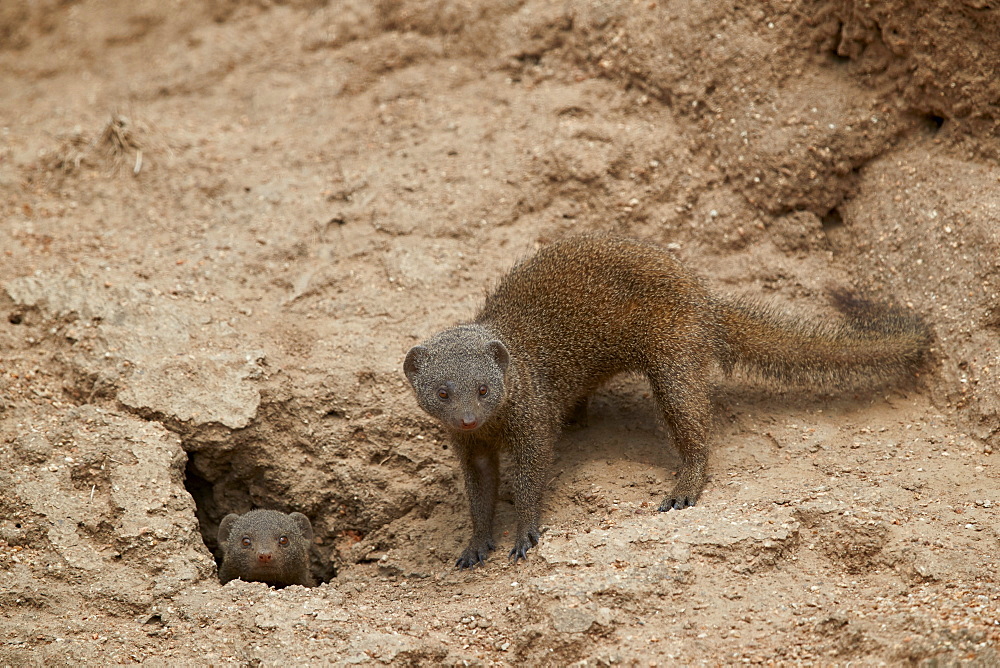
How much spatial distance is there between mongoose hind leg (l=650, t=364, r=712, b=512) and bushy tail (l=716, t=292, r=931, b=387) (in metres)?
0.27

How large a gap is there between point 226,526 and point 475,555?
4.41 feet

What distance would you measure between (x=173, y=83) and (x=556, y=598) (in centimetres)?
466

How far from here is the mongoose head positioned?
4.23m

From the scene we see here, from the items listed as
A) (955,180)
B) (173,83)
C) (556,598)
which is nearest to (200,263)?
(173,83)

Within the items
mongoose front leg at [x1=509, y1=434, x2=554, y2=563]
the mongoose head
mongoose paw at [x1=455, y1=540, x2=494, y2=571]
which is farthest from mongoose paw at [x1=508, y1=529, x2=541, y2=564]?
the mongoose head

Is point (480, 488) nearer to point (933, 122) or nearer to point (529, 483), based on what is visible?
point (529, 483)

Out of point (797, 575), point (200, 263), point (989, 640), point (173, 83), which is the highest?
point (173, 83)

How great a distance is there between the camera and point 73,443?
4512mm

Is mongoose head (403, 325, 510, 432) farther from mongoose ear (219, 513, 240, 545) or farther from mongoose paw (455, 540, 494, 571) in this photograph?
mongoose ear (219, 513, 240, 545)

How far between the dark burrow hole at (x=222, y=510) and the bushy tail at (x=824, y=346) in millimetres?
2275

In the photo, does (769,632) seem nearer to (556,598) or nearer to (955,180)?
(556,598)

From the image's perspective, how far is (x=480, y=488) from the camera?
465cm

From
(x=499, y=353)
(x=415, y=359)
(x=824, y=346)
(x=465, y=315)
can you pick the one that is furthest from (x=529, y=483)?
(x=824, y=346)

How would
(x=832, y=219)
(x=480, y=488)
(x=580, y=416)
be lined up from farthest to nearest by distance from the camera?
1. (x=832, y=219)
2. (x=580, y=416)
3. (x=480, y=488)
